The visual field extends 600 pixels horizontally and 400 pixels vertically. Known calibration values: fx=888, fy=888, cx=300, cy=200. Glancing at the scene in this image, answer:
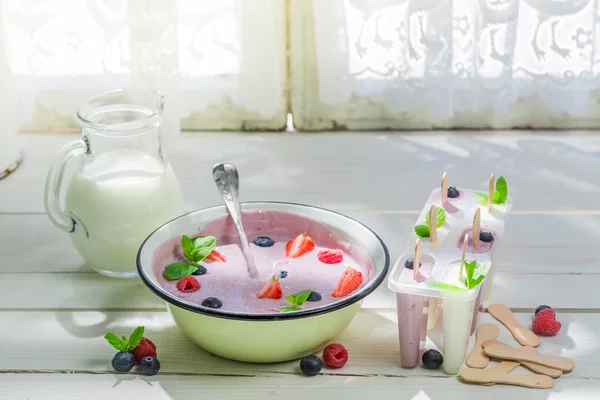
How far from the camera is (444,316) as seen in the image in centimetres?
97

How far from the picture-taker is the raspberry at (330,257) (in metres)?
1.10

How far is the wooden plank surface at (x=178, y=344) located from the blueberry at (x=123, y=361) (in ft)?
0.05

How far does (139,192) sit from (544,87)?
99cm

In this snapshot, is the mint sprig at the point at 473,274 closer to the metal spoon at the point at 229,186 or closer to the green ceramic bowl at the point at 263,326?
the green ceramic bowl at the point at 263,326

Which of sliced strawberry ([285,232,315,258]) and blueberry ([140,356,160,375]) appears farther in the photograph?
sliced strawberry ([285,232,315,258])

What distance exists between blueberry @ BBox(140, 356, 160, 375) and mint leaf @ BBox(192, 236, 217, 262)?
0.51 ft

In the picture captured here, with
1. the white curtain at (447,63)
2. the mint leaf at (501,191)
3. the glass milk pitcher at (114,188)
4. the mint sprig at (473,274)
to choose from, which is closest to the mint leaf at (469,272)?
the mint sprig at (473,274)

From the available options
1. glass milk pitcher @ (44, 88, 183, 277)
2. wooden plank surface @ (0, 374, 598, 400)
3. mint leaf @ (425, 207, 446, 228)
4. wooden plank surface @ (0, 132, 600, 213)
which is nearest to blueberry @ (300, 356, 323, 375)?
wooden plank surface @ (0, 374, 598, 400)

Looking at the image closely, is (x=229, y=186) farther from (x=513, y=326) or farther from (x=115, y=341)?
(x=513, y=326)

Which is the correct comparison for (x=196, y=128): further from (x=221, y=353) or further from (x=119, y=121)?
(x=221, y=353)

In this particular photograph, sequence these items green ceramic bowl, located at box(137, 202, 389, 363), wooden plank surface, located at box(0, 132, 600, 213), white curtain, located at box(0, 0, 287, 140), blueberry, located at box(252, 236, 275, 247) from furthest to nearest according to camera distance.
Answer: white curtain, located at box(0, 0, 287, 140), wooden plank surface, located at box(0, 132, 600, 213), blueberry, located at box(252, 236, 275, 247), green ceramic bowl, located at box(137, 202, 389, 363)

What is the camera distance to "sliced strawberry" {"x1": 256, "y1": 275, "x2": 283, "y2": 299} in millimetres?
1019

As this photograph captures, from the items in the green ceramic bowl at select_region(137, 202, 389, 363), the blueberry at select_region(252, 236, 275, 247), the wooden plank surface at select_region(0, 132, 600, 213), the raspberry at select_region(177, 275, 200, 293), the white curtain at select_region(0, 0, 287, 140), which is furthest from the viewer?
the white curtain at select_region(0, 0, 287, 140)

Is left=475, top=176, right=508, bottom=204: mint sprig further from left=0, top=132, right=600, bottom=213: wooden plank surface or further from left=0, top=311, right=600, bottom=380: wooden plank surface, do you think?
left=0, top=132, right=600, bottom=213: wooden plank surface
